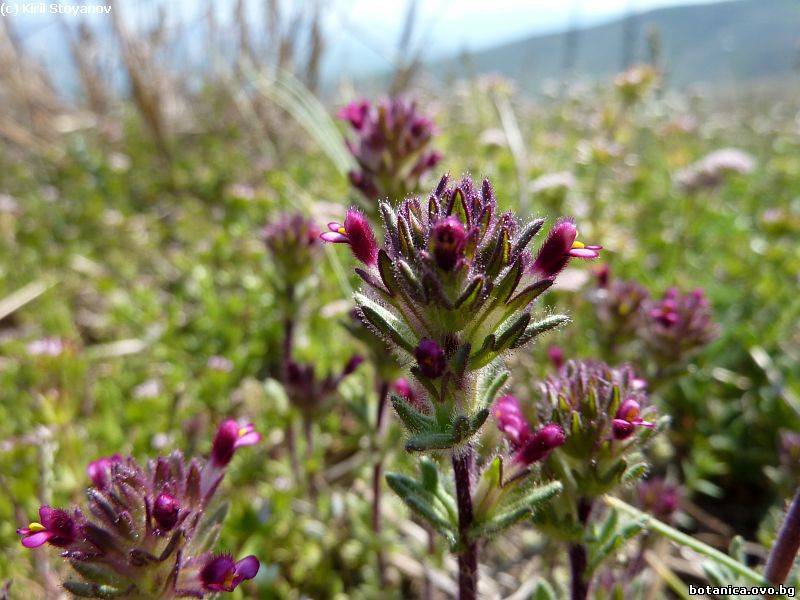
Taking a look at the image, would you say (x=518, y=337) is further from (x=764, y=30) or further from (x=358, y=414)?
(x=764, y=30)

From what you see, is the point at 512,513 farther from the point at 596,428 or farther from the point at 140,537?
the point at 140,537

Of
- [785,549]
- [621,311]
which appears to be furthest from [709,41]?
[785,549]

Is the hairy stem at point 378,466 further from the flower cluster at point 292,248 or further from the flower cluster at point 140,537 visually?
the flower cluster at point 140,537

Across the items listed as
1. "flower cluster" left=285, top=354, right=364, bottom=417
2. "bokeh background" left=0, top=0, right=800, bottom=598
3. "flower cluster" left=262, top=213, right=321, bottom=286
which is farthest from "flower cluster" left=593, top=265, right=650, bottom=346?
"flower cluster" left=262, top=213, right=321, bottom=286

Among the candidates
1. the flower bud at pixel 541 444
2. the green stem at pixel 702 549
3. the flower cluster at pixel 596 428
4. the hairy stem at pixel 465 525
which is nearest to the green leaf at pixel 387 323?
the hairy stem at pixel 465 525

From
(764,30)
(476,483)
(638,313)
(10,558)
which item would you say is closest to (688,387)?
(638,313)

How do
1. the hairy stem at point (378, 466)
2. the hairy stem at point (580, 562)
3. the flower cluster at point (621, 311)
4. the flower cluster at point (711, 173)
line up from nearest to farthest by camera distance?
the hairy stem at point (580, 562) < the hairy stem at point (378, 466) < the flower cluster at point (621, 311) < the flower cluster at point (711, 173)

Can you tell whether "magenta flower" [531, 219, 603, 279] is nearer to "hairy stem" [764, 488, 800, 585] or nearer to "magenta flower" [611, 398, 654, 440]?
"magenta flower" [611, 398, 654, 440]
